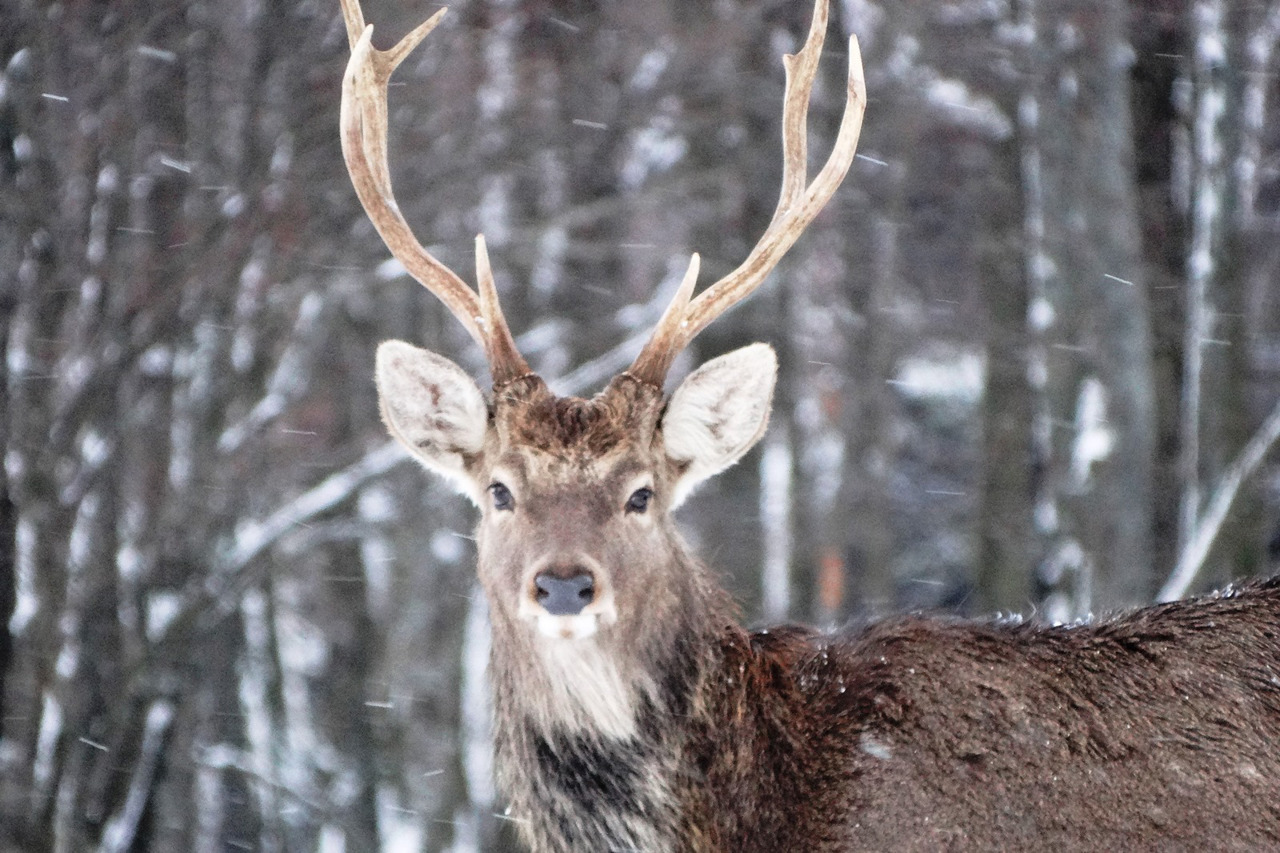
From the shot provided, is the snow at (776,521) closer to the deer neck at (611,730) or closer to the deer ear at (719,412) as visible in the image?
the deer ear at (719,412)

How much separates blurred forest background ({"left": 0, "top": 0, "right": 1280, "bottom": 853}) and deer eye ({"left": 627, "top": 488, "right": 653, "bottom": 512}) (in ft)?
14.9

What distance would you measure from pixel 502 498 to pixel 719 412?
0.72m

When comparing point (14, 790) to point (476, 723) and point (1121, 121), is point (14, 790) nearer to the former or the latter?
point (476, 723)

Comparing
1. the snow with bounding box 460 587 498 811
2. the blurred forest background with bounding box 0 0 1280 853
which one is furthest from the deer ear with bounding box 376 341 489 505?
the snow with bounding box 460 587 498 811

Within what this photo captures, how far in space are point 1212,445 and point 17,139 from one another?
7.29 m

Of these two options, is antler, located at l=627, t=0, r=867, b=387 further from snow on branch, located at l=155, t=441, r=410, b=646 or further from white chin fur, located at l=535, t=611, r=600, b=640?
snow on branch, located at l=155, t=441, r=410, b=646

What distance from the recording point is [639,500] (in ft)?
15.1

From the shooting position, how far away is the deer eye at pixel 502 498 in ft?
15.0

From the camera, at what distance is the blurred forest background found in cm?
838

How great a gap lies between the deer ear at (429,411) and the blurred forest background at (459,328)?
12.8 feet

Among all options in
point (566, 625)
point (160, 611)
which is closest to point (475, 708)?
point (160, 611)

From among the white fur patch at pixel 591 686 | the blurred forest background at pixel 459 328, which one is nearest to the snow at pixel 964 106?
the blurred forest background at pixel 459 328

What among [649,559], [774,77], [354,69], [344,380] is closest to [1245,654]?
[649,559]

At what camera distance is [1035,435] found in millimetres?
11094
